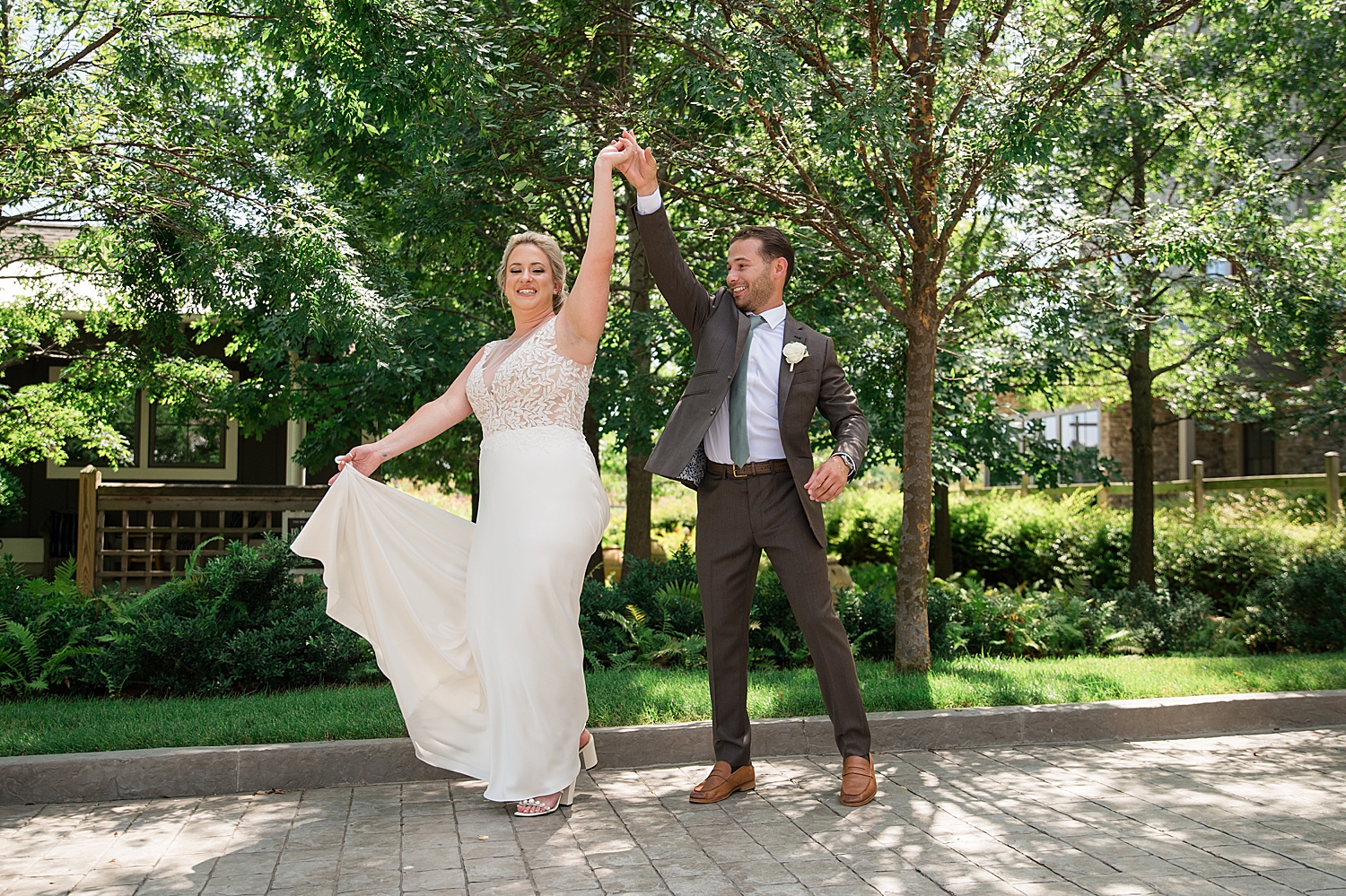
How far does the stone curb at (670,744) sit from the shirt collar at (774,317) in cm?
203

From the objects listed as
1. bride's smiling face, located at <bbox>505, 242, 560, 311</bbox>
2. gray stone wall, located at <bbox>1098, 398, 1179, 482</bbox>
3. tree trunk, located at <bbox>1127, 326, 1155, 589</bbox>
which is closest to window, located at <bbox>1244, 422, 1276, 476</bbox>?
gray stone wall, located at <bbox>1098, 398, 1179, 482</bbox>

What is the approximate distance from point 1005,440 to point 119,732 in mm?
8006

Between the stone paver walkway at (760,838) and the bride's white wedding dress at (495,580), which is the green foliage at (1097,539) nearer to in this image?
the stone paver walkway at (760,838)

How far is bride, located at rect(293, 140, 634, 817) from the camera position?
4.48m

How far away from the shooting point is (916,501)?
6.98 m

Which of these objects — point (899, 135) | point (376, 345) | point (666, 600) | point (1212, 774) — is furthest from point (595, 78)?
point (1212, 774)

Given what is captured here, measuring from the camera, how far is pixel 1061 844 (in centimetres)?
389

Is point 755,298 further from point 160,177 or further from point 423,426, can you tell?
point 160,177

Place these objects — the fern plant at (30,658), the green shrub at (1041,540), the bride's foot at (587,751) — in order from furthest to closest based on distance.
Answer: the green shrub at (1041,540) → the fern plant at (30,658) → the bride's foot at (587,751)

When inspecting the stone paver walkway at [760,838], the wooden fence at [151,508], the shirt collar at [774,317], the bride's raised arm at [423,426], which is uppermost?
the shirt collar at [774,317]

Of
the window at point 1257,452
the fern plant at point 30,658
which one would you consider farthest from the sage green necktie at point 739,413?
the window at point 1257,452

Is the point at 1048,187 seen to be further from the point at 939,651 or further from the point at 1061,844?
the point at 1061,844

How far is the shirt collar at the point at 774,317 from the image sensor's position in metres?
4.85

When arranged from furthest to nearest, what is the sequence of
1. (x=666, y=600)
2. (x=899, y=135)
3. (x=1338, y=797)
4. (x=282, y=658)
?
(x=666, y=600) → (x=282, y=658) → (x=899, y=135) → (x=1338, y=797)
